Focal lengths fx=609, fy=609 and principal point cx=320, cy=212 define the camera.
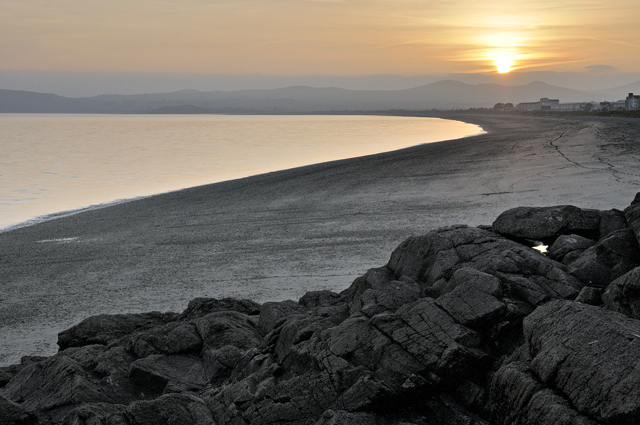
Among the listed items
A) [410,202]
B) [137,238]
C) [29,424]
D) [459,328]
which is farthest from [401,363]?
[410,202]

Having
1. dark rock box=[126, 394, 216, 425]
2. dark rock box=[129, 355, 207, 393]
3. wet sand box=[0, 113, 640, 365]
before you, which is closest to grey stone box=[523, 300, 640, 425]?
dark rock box=[126, 394, 216, 425]

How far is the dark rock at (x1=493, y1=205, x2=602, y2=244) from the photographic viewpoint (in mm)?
11789

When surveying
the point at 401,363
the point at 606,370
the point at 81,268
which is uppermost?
the point at 606,370

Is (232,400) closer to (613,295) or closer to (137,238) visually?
(613,295)

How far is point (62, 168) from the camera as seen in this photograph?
51125 millimetres

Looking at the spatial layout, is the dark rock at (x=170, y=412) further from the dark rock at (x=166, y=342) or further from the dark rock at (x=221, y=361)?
the dark rock at (x=166, y=342)

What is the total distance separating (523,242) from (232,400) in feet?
21.8

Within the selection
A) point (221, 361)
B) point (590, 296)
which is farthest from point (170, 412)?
point (590, 296)

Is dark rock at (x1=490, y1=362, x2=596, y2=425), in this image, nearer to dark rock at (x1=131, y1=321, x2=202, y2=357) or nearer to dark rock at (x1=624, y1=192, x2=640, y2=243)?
dark rock at (x1=624, y1=192, x2=640, y2=243)

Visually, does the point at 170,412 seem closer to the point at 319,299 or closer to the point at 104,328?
the point at 104,328

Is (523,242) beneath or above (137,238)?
above

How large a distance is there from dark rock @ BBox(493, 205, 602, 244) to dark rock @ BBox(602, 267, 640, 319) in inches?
161

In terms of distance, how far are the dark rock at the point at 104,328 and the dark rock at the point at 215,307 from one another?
464 millimetres

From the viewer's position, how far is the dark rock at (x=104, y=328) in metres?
11.4
